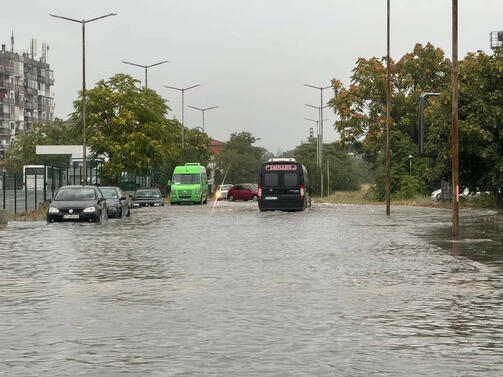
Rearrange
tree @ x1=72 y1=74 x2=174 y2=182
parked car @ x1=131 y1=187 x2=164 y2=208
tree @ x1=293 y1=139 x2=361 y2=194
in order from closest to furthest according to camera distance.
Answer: parked car @ x1=131 y1=187 x2=164 y2=208 < tree @ x1=72 y1=74 x2=174 y2=182 < tree @ x1=293 y1=139 x2=361 y2=194

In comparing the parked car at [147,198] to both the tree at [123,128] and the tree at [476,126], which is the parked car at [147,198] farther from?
the tree at [476,126]

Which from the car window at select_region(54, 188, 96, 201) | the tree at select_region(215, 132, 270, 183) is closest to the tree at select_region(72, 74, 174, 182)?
the car window at select_region(54, 188, 96, 201)

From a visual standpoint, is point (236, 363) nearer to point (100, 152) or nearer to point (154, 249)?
point (154, 249)

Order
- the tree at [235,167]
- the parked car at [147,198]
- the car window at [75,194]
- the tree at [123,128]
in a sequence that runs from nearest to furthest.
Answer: the car window at [75,194], the parked car at [147,198], the tree at [123,128], the tree at [235,167]

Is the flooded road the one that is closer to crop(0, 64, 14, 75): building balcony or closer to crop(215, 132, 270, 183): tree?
crop(215, 132, 270, 183): tree

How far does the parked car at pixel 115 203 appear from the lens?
1726 inches

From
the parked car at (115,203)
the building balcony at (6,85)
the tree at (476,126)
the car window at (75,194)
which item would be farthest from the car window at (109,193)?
the building balcony at (6,85)

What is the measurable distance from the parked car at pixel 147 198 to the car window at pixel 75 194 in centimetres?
2530

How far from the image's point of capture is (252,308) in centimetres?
1306

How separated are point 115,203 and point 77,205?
649 centimetres

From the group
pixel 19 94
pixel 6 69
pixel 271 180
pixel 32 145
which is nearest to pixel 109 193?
pixel 271 180

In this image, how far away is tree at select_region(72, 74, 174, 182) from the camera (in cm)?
6900

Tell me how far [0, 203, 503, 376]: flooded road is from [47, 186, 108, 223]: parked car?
1088 centimetres

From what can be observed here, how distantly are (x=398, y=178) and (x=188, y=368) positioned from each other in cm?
6626
